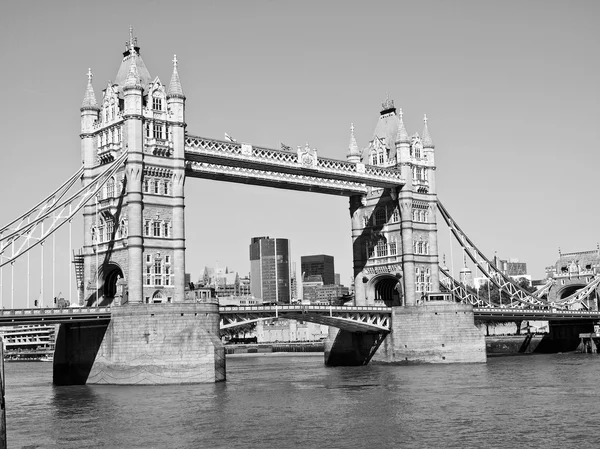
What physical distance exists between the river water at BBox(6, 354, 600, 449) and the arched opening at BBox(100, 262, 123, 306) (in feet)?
33.1

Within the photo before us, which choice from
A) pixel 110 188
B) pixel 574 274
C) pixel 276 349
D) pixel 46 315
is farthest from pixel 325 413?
pixel 276 349

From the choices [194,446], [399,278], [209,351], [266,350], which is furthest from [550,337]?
[194,446]

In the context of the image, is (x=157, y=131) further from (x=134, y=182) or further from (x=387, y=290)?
(x=387, y=290)

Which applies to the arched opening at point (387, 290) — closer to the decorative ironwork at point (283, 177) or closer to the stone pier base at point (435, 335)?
the stone pier base at point (435, 335)

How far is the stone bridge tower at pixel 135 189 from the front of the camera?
274ft

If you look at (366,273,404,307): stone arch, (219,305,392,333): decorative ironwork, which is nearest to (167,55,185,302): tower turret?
(219,305,392,333): decorative ironwork

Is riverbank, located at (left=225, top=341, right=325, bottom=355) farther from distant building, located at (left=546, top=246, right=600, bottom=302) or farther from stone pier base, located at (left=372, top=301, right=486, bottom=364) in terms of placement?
stone pier base, located at (left=372, top=301, right=486, bottom=364)

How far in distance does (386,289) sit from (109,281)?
44.0 m

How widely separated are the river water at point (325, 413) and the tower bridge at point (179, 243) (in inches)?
182

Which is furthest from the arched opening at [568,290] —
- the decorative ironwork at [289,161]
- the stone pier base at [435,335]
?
the decorative ironwork at [289,161]

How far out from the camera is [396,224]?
378 feet

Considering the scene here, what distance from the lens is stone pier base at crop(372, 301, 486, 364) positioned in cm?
10469

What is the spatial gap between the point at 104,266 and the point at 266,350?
104 metres

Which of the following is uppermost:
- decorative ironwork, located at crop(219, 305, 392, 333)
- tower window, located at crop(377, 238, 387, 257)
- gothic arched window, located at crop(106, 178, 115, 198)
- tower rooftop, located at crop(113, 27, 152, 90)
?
tower rooftop, located at crop(113, 27, 152, 90)
